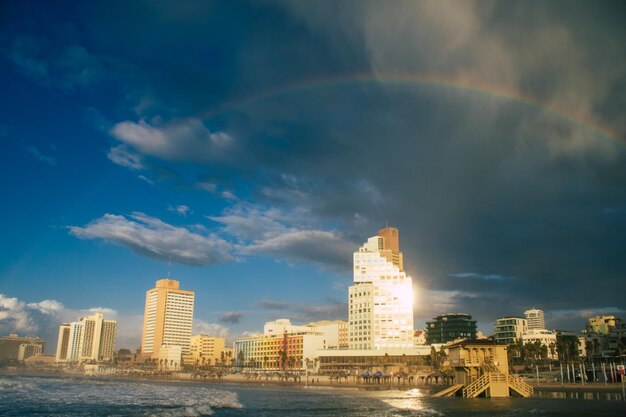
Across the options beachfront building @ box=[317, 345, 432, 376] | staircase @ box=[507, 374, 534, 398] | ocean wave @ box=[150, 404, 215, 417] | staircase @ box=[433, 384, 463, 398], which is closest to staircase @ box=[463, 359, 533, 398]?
staircase @ box=[507, 374, 534, 398]

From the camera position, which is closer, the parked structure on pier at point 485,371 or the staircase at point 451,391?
the parked structure on pier at point 485,371

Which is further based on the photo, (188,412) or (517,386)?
(517,386)

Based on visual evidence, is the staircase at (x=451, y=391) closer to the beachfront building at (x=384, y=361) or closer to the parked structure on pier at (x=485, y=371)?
the parked structure on pier at (x=485, y=371)

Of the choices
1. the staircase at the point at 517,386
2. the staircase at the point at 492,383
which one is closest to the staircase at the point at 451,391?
the staircase at the point at 492,383

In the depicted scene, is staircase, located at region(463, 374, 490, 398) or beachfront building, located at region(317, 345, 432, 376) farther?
beachfront building, located at region(317, 345, 432, 376)

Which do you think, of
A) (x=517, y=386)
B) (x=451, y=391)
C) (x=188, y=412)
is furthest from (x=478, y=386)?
(x=188, y=412)

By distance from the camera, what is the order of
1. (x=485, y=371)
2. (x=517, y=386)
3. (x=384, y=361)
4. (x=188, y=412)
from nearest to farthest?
(x=188, y=412), (x=517, y=386), (x=485, y=371), (x=384, y=361)

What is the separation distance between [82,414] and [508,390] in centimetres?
5715

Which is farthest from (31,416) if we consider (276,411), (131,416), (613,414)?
(613,414)

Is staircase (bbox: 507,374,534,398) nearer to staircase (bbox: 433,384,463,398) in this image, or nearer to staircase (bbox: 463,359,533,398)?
staircase (bbox: 463,359,533,398)

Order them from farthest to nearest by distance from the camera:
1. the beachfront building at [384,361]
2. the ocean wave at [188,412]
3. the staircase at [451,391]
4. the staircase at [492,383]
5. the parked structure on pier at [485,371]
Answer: the beachfront building at [384,361]
the staircase at [451,391]
the parked structure on pier at [485,371]
the staircase at [492,383]
the ocean wave at [188,412]

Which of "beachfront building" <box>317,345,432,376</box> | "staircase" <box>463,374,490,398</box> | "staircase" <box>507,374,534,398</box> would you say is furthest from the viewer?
"beachfront building" <box>317,345,432,376</box>

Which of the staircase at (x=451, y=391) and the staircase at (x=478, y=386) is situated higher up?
the staircase at (x=478, y=386)

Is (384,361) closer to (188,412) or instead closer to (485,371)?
(485,371)
